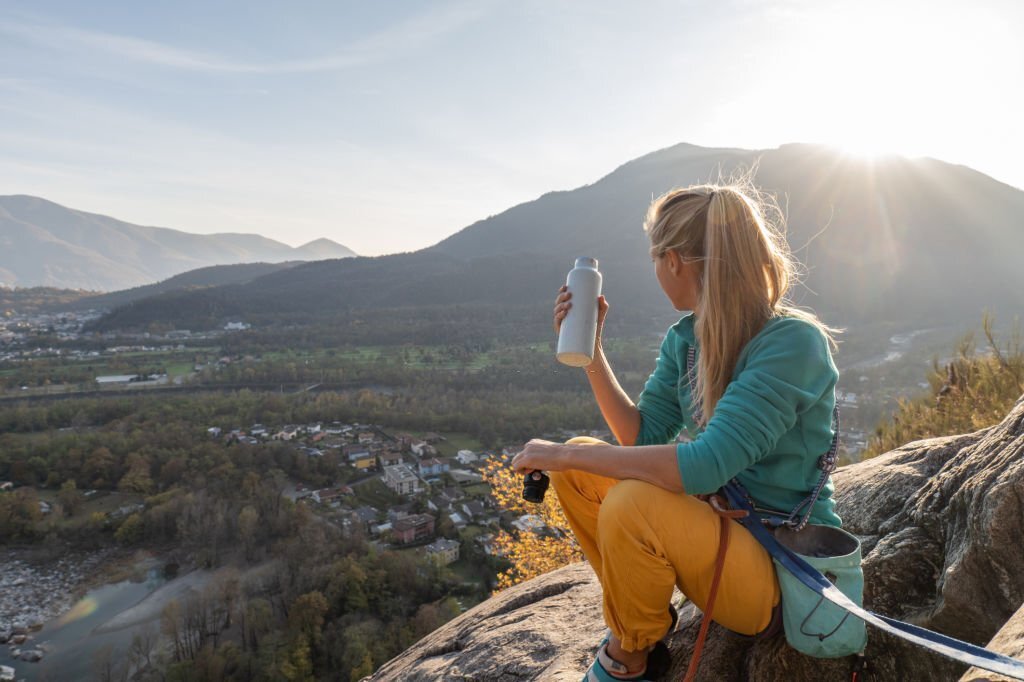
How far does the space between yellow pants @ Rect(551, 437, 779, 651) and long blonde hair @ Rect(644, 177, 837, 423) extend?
17.0 inches

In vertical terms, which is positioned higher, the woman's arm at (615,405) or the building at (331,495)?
the woman's arm at (615,405)

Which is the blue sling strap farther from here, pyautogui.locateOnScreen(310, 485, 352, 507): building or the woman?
pyautogui.locateOnScreen(310, 485, 352, 507): building

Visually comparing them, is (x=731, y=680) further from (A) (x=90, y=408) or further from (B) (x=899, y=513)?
(A) (x=90, y=408)

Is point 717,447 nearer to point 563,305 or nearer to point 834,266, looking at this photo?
point 563,305

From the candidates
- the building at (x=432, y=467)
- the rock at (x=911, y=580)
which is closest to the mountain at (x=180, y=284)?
the building at (x=432, y=467)

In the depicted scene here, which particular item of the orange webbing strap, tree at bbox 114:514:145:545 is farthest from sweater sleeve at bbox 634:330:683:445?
tree at bbox 114:514:145:545

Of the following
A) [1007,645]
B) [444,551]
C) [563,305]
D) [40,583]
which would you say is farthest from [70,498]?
[1007,645]

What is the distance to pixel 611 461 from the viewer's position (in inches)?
67.1

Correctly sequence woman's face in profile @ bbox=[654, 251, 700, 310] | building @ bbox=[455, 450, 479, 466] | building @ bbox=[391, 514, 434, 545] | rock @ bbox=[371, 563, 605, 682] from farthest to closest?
building @ bbox=[455, 450, 479, 466] < building @ bbox=[391, 514, 434, 545] < rock @ bbox=[371, 563, 605, 682] < woman's face in profile @ bbox=[654, 251, 700, 310]

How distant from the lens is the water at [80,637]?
60.1ft

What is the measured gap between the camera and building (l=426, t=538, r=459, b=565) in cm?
2216

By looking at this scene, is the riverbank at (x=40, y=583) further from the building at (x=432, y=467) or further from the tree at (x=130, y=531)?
the building at (x=432, y=467)

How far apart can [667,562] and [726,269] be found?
93cm

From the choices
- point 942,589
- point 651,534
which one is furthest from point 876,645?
point 651,534
